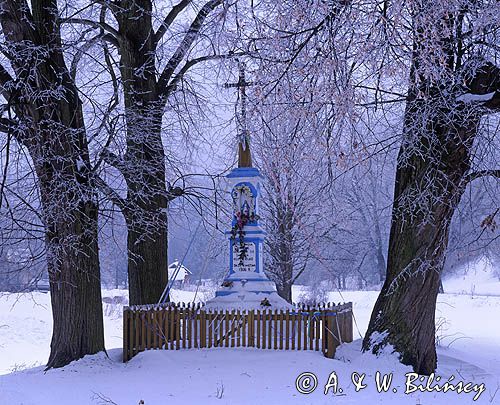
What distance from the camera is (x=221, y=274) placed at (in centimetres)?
2772

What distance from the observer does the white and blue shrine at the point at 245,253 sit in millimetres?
13688

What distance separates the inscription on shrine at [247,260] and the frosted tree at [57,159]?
11.9ft

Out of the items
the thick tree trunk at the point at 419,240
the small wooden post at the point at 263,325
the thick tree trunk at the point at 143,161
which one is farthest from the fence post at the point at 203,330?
the thick tree trunk at the point at 419,240

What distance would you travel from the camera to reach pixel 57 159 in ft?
34.3

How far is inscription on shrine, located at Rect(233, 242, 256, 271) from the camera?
14.2 metres

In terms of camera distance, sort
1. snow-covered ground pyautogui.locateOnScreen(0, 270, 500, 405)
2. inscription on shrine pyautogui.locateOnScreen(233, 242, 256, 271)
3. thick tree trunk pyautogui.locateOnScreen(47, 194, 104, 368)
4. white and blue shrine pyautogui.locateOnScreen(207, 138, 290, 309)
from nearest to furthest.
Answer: snow-covered ground pyautogui.locateOnScreen(0, 270, 500, 405) → thick tree trunk pyautogui.locateOnScreen(47, 194, 104, 368) → white and blue shrine pyautogui.locateOnScreen(207, 138, 290, 309) → inscription on shrine pyautogui.locateOnScreen(233, 242, 256, 271)

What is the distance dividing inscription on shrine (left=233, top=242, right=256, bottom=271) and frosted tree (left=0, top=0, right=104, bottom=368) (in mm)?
3614

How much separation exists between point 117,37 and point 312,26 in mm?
6817

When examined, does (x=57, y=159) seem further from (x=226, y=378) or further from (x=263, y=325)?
(x=263, y=325)

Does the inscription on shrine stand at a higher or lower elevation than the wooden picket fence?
higher

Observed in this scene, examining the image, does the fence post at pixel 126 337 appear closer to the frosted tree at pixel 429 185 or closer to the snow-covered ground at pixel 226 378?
the snow-covered ground at pixel 226 378

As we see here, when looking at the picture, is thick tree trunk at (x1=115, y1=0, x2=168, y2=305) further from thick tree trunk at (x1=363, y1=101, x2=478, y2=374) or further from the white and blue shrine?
thick tree trunk at (x1=363, y1=101, x2=478, y2=374)

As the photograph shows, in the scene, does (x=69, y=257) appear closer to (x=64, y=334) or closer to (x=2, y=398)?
(x=64, y=334)

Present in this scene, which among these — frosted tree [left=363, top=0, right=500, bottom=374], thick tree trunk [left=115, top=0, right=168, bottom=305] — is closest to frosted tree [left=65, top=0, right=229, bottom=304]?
thick tree trunk [left=115, top=0, right=168, bottom=305]
